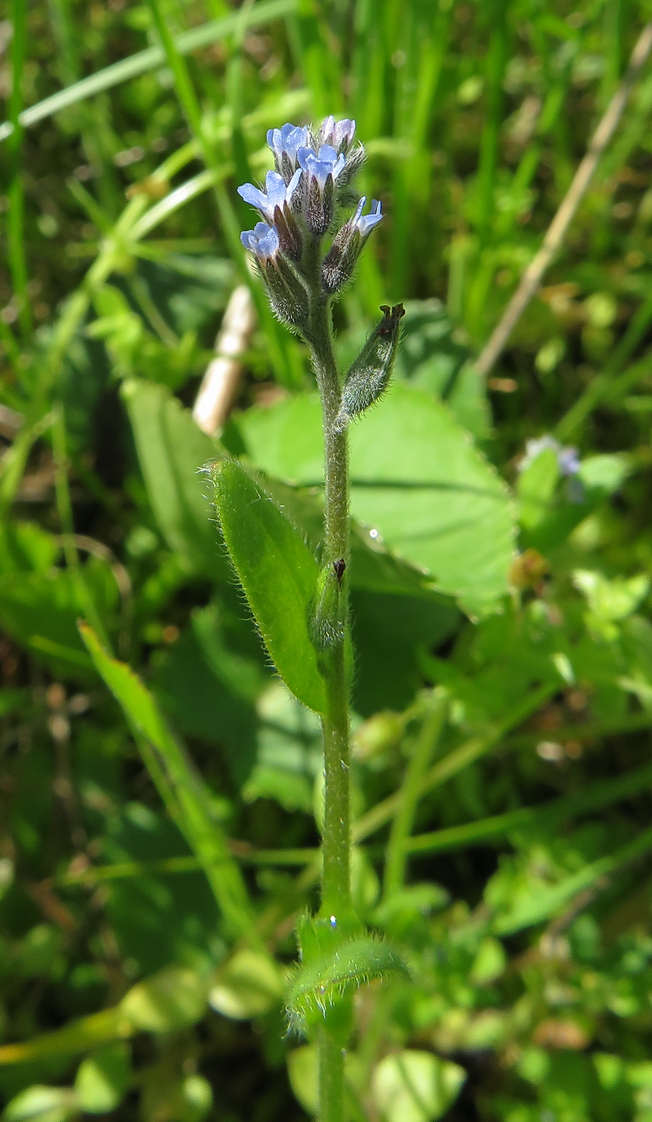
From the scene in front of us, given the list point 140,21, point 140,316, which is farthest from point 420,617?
point 140,21

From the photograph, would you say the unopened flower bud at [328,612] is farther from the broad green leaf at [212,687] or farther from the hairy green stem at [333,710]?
the broad green leaf at [212,687]

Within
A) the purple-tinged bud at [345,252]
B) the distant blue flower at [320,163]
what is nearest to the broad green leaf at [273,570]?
the purple-tinged bud at [345,252]

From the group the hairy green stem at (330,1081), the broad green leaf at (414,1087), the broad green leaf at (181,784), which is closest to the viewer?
the hairy green stem at (330,1081)

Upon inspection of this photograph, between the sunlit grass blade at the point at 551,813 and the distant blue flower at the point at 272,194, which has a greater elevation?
the distant blue flower at the point at 272,194

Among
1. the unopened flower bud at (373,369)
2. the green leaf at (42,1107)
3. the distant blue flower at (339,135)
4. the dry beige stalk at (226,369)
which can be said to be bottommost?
the green leaf at (42,1107)

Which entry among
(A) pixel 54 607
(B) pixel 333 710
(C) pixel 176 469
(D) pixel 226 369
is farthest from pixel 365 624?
(B) pixel 333 710

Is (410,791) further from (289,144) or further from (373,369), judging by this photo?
(289,144)
